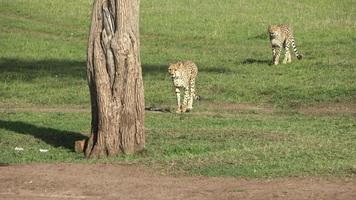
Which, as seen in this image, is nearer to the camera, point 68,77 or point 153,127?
point 153,127

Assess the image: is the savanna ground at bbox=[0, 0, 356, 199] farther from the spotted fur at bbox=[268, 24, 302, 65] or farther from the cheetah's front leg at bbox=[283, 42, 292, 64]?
the spotted fur at bbox=[268, 24, 302, 65]

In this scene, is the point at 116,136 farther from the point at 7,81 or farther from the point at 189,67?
the point at 7,81

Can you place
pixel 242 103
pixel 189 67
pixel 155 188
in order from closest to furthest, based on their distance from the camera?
pixel 155 188, pixel 189 67, pixel 242 103

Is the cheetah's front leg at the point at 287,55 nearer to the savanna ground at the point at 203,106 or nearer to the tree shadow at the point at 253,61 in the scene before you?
the savanna ground at the point at 203,106

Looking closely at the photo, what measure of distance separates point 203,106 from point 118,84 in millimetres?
7153

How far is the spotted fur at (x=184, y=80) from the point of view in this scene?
70.3 feet

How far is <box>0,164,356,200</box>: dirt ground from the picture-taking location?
1186 centimetres

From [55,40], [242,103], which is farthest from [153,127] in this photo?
[55,40]

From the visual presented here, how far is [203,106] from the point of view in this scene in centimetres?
2280

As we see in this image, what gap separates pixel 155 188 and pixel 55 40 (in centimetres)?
2444

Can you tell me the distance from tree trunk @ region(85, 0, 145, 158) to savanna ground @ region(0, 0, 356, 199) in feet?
1.47

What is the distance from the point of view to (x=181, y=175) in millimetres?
13500

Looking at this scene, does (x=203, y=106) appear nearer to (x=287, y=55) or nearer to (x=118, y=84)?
(x=118, y=84)

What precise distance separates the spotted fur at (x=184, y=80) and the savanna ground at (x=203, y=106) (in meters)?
0.35
